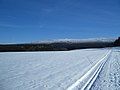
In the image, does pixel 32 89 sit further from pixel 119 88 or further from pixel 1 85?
pixel 119 88

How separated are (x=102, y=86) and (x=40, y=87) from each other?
2.45 m

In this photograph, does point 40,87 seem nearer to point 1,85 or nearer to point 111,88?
point 1,85

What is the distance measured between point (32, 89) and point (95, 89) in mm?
2307

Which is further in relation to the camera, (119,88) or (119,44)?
(119,44)

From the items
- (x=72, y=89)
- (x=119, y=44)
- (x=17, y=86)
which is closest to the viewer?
(x=72, y=89)

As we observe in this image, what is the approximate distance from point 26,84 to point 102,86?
10.0 ft

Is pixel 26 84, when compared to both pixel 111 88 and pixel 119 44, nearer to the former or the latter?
pixel 111 88

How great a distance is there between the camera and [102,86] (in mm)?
8531

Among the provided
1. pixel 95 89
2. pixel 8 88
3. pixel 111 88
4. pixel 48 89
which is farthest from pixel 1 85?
pixel 111 88

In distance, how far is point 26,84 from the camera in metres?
8.76

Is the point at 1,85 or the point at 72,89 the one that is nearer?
the point at 72,89

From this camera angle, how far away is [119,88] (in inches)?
320

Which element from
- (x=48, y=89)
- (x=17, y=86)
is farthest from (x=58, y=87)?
(x=17, y=86)

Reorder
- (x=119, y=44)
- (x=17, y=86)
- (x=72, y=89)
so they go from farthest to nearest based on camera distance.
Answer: (x=119, y=44), (x=17, y=86), (x=72, y=89)
